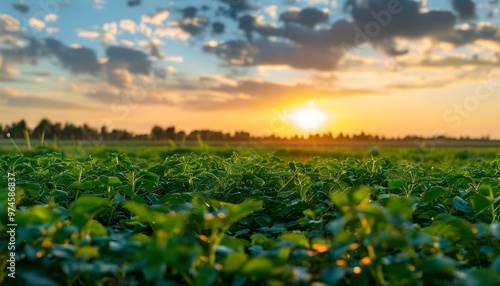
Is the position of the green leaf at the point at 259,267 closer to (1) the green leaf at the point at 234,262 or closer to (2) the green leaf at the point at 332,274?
(1) the green leaf at the point at 234,262

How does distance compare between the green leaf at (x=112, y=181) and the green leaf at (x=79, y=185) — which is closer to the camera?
the green leaf at (x=112, y=181)

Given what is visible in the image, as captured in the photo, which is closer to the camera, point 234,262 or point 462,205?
point 234,262

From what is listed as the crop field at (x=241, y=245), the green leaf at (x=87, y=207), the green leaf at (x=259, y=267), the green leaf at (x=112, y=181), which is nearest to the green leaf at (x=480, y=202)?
the crop field at (x=241, y=245)

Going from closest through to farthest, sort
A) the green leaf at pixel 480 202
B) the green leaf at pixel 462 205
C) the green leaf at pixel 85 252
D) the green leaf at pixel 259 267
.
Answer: the green leaf at pixel 259 267 < the green leaf at pixel 85 252 < the green leaf at pixel 480 202 < the green leaf at pixel 462 205

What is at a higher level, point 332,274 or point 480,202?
point 480,202

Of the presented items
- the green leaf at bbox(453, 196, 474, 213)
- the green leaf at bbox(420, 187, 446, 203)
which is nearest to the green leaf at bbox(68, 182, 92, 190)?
the green leaf at bbox(420, 187, 446, 203)

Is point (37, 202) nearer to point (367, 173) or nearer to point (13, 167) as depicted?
point (13, 167)

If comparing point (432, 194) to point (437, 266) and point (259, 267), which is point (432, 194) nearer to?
point (437, 266)

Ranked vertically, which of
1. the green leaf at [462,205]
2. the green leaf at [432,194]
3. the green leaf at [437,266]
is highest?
the green leaf at [432,194]

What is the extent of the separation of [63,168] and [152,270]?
10.0 ft

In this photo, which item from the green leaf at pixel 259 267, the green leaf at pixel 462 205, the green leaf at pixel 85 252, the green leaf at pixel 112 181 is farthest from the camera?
the green leaf at pixel 112 181

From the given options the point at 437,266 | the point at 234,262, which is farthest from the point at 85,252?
the point at 437,266

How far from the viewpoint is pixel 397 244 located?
158 cm

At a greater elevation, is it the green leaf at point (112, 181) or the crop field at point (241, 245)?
the green leaf at point (112, 181)
